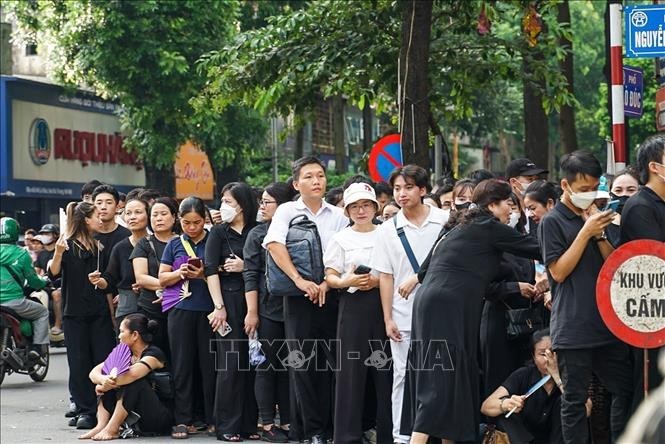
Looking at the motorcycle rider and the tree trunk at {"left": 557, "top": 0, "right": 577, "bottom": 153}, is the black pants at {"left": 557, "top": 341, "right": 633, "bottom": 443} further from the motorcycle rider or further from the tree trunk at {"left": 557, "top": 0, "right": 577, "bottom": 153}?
the tree trunk at {"left": 557, "top": 0, "right": 577, "bottom": 153}

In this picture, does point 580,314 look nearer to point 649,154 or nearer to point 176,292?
point 649,154

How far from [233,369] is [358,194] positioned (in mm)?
2123

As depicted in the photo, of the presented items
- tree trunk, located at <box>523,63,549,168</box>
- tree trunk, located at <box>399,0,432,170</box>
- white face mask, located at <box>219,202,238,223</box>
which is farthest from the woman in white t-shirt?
tree trunk, located at <box>523,63,549,168</box>

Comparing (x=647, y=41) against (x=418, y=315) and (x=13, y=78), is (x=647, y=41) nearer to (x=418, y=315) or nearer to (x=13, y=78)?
(x=418, y=315)

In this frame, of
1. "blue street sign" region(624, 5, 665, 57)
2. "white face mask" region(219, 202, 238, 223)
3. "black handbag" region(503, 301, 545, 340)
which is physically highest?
"blue street sign" region(624, 5, 665, 57)

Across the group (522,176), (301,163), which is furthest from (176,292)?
(522,176)

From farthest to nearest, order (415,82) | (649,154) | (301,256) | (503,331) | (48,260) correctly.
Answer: (48,260), (415,82), (301,256), (503,331), (649,154)

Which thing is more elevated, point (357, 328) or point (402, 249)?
point (402, 249)

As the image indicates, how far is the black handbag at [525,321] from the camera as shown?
9.39 m

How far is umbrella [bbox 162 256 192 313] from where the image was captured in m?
11.5

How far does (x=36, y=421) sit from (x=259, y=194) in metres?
2.91

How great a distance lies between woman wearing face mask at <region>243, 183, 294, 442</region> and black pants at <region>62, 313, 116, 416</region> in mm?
1919

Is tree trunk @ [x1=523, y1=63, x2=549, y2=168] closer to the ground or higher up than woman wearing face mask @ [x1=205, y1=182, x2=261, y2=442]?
higher up

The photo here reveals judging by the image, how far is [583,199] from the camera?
7.92 m
